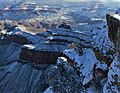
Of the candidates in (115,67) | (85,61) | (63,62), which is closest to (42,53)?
(63,62)

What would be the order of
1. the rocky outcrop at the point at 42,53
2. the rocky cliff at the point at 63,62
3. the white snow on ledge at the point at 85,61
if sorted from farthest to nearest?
the rocky outcrop at the point at 42,53 → the white snow on ledge at the point at 85,61 → the rocky cliff at the point at 63,62

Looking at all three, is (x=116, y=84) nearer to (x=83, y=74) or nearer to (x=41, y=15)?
(x=83, y=74)

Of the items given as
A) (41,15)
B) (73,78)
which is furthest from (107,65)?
(41,15)

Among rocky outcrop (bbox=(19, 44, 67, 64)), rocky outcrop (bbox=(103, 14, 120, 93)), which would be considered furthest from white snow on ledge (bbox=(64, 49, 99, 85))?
rocky outcrop (bbox=(19, 44, 67, 64))

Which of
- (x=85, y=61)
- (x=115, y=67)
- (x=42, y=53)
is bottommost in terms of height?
(x=42, y=53)

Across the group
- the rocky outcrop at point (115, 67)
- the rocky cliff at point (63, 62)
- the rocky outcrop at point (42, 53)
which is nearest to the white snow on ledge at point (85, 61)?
the rocky cliff at point (63, 62)

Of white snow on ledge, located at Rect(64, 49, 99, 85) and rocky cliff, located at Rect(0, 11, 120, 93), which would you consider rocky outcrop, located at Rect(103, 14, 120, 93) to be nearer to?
rocky cliff, located at Rect(0, 11, 120, 93)

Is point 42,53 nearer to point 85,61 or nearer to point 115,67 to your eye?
point 85,61

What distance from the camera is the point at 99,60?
42719 mm

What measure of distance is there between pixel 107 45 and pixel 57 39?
35005 millimetres

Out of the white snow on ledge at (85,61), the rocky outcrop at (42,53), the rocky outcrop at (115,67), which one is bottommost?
the rocky outcrop at (42,53)

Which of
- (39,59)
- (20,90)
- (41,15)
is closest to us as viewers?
(20,90)

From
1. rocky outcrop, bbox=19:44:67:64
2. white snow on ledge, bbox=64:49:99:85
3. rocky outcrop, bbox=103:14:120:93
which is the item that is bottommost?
rocky outcrop, bbox=19:44:67:64

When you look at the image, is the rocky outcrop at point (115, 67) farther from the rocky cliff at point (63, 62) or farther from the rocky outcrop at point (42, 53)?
the rocky outcrop at point (42, 53)
